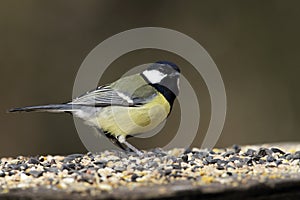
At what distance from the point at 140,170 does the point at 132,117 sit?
99cm

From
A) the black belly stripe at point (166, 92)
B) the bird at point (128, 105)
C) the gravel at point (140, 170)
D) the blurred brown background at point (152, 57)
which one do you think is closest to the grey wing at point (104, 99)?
the bird at point (128, 105)

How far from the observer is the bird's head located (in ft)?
12.3

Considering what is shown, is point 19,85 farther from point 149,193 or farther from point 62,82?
point 149,193

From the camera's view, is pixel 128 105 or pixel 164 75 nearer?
pixel 128 105

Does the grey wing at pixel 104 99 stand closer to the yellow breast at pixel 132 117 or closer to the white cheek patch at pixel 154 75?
the yellow breast at pixel 132 117

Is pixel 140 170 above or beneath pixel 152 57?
beneath

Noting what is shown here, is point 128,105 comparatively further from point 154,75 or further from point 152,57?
point 152,57

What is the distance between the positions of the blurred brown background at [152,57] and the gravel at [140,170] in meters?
3.56

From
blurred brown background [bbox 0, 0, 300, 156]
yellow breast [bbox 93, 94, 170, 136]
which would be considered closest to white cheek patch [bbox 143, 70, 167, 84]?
yellow breast [bbox 93, 94, 170, 136]

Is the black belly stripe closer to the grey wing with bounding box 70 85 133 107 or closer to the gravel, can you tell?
the grey wing with bounding box 70 85 133 107

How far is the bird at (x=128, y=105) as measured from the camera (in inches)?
142

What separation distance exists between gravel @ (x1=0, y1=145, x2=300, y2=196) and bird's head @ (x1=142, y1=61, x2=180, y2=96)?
21.8 inches

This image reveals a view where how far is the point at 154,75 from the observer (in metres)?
3.79

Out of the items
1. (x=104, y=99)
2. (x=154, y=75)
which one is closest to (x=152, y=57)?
(x=154, y=75)
